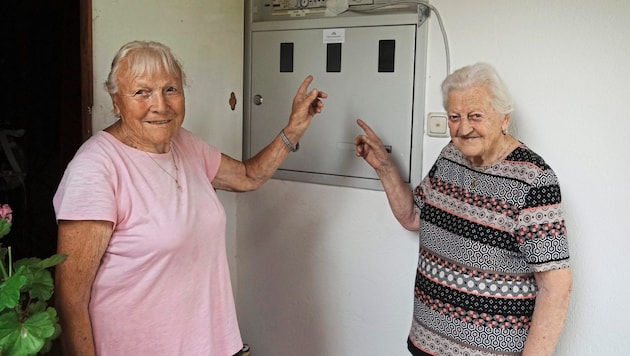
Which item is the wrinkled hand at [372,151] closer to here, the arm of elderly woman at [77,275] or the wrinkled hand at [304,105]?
the wrinkled hand at [304,105]

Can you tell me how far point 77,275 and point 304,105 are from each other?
0.85 meters

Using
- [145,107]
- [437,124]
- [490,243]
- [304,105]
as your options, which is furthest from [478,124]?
[145,107]

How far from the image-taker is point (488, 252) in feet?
4.91

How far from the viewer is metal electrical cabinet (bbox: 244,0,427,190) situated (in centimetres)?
195

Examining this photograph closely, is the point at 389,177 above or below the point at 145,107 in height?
below

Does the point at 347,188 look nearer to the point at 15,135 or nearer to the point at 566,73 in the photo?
the point at 566,73

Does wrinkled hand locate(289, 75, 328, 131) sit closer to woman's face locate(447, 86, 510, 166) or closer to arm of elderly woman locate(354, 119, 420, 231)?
arm of elderly woman locate(354, 119, 420, 231)

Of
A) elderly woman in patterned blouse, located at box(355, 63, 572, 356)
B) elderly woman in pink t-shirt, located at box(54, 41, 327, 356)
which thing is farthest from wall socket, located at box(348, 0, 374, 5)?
elderly woman in pink t-shirt, located at box(54, 41, 327, 356)

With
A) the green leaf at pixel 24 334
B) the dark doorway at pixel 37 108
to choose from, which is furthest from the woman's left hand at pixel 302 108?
the green leaf at pixel 24 334

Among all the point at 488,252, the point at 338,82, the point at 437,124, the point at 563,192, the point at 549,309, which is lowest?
the point at 549,309

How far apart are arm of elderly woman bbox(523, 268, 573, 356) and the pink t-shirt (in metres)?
0.78

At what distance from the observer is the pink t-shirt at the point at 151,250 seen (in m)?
1.36

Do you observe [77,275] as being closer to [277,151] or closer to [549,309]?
[277,151]

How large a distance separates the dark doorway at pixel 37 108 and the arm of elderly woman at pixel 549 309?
4.41ft
